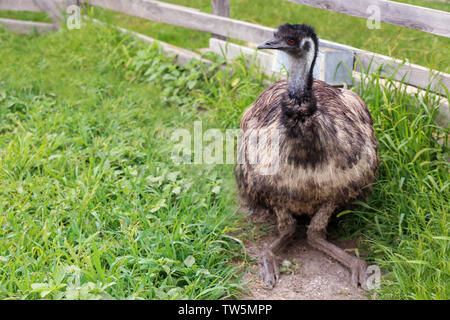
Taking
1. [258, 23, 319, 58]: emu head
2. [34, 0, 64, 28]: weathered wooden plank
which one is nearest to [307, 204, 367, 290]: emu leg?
[258, 23, 319, 58]: emu head

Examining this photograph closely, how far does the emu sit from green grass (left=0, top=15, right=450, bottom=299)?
23 centimetres

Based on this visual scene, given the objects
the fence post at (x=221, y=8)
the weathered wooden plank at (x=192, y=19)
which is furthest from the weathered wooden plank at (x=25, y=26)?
the fence post at (x=221, y=8)

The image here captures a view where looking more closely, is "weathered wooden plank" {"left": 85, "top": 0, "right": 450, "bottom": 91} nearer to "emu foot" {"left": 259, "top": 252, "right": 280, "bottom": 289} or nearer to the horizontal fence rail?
the horizontal fence rail

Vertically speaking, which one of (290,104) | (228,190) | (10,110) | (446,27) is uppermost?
(446,27)

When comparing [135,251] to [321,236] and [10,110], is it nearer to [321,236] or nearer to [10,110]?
[321,236]

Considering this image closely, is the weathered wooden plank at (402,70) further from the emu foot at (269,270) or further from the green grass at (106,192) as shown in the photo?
the emu foot at (269,270)

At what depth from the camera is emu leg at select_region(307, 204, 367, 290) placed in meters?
3.41

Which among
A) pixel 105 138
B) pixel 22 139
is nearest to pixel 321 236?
Result: pixel 105 138

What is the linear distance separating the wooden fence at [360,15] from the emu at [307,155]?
1.92 feet

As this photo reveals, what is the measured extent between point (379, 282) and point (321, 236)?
54cm

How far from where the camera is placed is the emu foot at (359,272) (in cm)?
337

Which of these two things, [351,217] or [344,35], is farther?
[344,35]

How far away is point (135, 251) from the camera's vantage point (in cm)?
328

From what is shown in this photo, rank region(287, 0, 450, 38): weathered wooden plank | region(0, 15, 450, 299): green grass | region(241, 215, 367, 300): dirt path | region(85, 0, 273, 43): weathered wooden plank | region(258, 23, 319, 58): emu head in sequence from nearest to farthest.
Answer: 1. region(0, 15, 450, 299): green grass
2. region(258, 23, 319, 58): emu head
3. region(241, 215, 367, 300): dirt path
4. region(287, 0, 450, 38): weathered wooden plank
5. region(85, 0, 273, 43): weathered wooden plank
